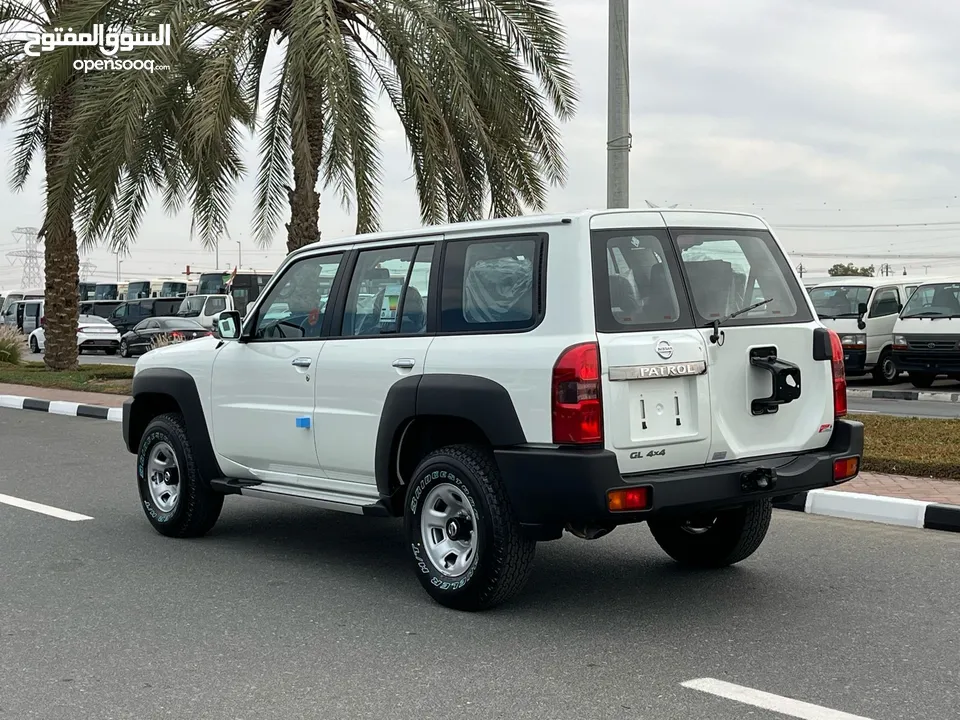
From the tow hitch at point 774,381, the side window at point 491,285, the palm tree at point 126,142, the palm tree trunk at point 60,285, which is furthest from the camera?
the palm tree trunk at point 60,285

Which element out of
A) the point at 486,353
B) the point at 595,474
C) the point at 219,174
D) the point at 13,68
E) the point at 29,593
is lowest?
the point at 29,593

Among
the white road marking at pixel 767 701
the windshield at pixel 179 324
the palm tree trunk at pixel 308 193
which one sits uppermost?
the palm tree trunk at pixel 308 193

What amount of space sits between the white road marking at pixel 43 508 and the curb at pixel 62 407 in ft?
21.6

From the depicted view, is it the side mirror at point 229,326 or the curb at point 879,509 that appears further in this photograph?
the curb at point 879,509

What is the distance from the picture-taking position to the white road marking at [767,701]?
4.16 m

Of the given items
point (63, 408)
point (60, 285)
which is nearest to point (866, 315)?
point (63, 408)

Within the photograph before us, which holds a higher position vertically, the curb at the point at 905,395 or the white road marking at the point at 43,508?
the curb at the point at 905,395

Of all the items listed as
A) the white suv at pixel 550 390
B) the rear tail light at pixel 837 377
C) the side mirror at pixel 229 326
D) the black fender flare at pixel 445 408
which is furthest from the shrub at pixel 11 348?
the rear tail light at pixel 837 377

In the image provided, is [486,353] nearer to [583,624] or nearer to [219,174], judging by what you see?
[583,624]

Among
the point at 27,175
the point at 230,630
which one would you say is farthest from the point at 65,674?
the point at 27,175

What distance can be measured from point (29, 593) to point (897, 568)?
468 centimetres

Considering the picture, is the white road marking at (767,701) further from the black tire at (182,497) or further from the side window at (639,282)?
the black tire at (182,497)

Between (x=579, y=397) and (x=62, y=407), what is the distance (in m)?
13.2

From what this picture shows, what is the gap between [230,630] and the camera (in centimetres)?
536
